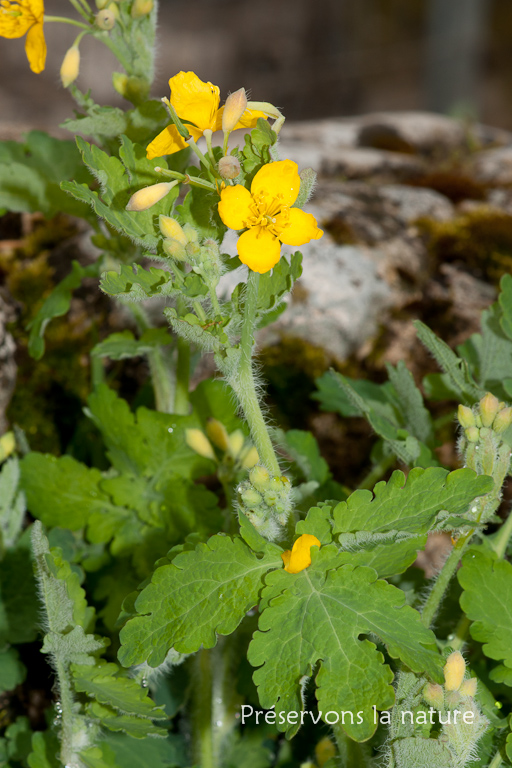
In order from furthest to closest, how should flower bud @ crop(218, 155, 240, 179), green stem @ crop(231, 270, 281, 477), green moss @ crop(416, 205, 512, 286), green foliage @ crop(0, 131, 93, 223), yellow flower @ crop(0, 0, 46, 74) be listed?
green moss @ crop(416, 205, 512, 286), green foliage @ crop(0, 131, 93, 223), yellow flower @ crop(0, 0, 46, 74), green stem @ crop(231, 270, 281, 477), flower bud @ crop(218, 155, 240, 179)

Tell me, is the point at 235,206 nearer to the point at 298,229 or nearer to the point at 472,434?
the point at 298,229

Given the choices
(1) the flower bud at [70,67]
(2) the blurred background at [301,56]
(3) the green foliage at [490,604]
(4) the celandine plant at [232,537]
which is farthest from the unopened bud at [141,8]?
(2) the blurred background at [301,56]

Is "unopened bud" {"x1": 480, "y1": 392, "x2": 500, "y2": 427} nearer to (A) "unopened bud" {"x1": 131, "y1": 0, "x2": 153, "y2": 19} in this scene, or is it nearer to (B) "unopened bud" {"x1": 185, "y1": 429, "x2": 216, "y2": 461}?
(B) "unopened bud" {"x1": 185, "y1": 429, "x2": 216, "y2": 461}

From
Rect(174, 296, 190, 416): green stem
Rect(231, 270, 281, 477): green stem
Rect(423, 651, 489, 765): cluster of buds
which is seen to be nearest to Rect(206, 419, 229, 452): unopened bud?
Rect(174, 296, 190, 416): green stem

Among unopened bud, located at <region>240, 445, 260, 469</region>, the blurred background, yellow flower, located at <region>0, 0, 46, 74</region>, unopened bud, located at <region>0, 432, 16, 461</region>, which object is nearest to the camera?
yellow flower, located at <region>0, 0, 46, 74</region>

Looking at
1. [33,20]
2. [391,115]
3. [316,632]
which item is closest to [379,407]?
[316,632]

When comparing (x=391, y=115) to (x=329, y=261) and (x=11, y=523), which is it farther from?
(x=11, y=523)
